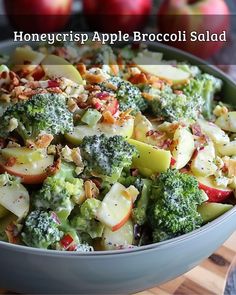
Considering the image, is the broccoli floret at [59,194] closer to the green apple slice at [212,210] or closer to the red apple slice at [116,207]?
the red apple slice at [116,207]

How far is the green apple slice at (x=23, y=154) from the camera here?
67.6 inches

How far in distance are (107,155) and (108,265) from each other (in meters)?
0.33

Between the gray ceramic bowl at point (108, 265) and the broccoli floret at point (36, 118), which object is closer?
the gray ceramic bowl at point (108, 265)

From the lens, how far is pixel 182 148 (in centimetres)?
185

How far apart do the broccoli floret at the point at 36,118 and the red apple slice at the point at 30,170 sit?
9 centimetres

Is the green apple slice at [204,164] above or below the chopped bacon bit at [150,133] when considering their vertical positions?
below

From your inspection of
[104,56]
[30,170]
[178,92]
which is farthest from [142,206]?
[104,56]

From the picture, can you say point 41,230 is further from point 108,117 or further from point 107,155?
point 108,117

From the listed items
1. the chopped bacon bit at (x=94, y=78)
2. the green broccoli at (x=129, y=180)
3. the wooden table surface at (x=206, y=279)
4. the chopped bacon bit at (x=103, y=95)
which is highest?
the chopped bacon bit at (x=94, y=78)

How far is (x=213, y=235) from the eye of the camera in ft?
5.56

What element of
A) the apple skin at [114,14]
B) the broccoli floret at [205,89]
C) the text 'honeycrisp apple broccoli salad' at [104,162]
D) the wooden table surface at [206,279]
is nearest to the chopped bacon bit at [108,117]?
the text 'honeycrisp apple broccoli salad' at [104,162]

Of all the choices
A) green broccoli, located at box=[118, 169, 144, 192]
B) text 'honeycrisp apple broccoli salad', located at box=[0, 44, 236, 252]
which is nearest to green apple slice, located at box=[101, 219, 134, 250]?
text 'honeycrisp apple broccoli salad', located at box=[0, 44, 236, 252]

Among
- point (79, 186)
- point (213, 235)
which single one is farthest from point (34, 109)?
point (213, 235)

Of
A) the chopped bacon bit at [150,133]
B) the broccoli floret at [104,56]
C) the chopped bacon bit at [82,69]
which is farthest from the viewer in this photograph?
the broccoli floret at [104,56]
